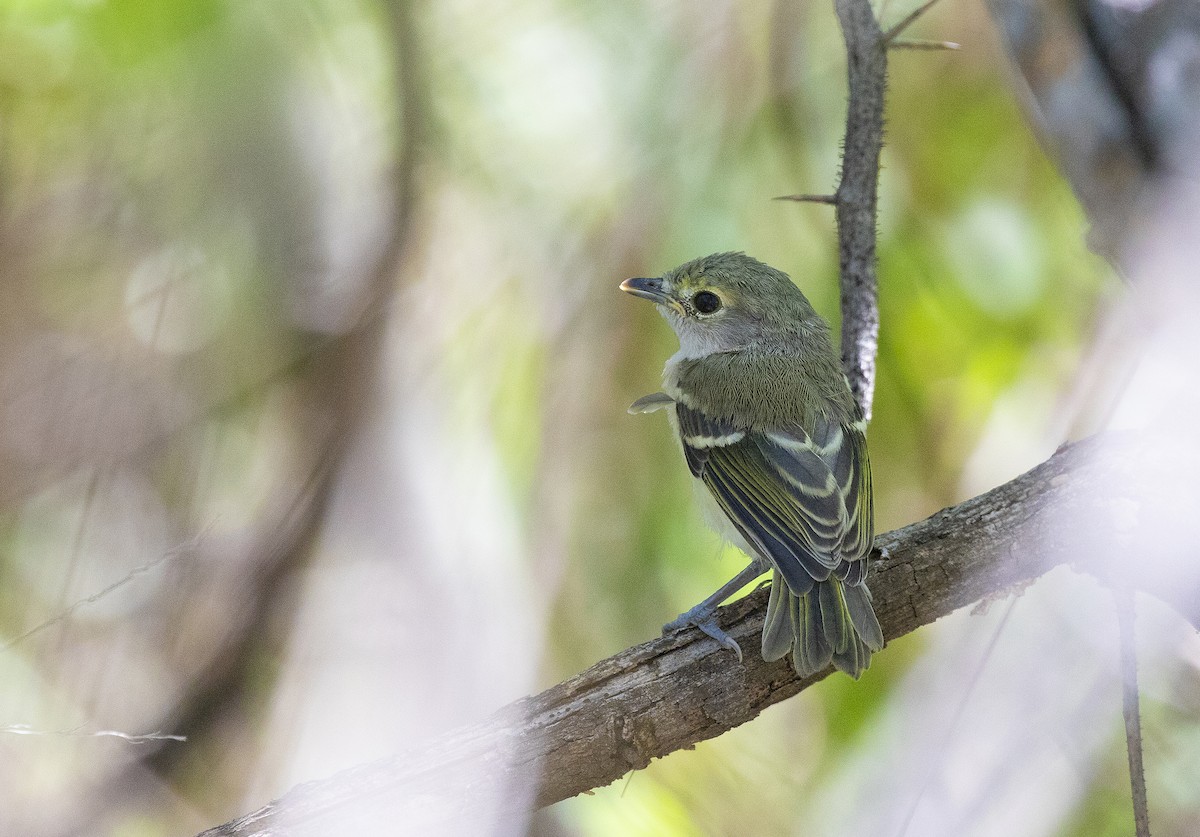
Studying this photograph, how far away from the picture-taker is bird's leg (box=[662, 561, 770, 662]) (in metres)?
1.62

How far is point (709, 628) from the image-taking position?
5.39ft

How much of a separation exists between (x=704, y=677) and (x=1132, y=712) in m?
0.64

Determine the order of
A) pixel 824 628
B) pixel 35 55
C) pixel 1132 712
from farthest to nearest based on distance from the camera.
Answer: pixel 35 55 → pixel 824 628 → pixel 1132 712

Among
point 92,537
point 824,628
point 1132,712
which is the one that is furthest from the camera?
point 92,537

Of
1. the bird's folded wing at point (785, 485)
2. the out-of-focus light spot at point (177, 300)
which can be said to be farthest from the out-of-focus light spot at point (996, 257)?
the out-of-focus light spot at point (177, 300)

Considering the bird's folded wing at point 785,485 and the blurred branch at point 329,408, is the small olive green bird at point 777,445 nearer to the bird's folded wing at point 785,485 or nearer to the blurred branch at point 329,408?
the bird's folded wing at point 785,485

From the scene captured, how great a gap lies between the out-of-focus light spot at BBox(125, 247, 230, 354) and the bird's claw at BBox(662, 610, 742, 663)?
4.82 feet

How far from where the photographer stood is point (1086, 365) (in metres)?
2.67

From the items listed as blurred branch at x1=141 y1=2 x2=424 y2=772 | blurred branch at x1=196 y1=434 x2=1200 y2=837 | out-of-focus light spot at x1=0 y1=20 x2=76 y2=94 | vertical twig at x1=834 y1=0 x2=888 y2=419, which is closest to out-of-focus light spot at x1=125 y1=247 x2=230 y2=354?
blurred branch at x1=141 y1=2 x2=424 y2=772

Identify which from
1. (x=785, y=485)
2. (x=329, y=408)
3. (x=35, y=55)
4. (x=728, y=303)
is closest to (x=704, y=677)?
(x=785, y=485)

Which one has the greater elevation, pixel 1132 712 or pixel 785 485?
pixel 785 485

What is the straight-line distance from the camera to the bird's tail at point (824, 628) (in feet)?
5.26

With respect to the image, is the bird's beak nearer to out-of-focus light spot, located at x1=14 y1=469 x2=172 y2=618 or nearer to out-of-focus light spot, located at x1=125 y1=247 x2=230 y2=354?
out-of-focus light spot, located at x1=125 y1=247 x2=230 y2=354

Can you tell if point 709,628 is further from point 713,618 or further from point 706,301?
point 706,301
